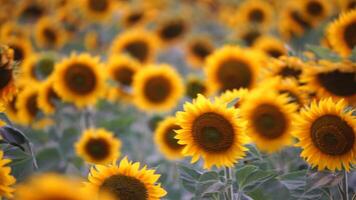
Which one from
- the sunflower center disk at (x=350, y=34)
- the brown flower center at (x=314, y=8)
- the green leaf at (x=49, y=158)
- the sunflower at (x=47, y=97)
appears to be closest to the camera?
the sunflower center disk at (x=350, y=34)

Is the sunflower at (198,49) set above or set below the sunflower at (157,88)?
above

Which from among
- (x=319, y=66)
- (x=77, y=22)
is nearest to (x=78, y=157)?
(x=319, y=66)

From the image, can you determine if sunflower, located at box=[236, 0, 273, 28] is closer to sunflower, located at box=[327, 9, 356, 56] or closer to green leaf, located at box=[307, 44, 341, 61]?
sunflower, located at box=[327, 9, 356, 56]

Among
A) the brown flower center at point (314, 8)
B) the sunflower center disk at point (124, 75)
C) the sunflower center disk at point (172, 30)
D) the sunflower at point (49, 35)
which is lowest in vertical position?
the sunflower center disk at point (124, 75)

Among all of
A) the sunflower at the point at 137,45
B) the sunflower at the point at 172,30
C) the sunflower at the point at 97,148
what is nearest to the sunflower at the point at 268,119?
the sunflower at the point at 97,148

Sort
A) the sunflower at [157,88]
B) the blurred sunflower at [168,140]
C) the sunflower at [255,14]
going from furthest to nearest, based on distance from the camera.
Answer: the sunflower at [255,14] → the sunflower at [157,88] → the blurred sunflower at [168,140]

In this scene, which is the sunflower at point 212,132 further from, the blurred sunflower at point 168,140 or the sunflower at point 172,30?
the sunflower at point 172,30
